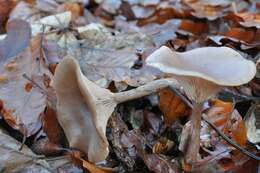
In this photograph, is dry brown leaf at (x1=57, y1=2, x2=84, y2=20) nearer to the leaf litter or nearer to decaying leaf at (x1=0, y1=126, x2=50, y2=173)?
the leaf litter

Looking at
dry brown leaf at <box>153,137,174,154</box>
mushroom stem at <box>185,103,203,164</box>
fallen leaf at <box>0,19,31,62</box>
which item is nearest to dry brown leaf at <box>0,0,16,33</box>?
fallen leaf at <box>0,19,31,62</box>

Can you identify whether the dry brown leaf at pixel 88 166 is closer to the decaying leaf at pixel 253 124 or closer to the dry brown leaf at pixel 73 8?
the decaying leaf at pixel 253 124

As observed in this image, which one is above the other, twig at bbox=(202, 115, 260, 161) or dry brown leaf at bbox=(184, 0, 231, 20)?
twig at bbox=(202, 115, 260, 161)

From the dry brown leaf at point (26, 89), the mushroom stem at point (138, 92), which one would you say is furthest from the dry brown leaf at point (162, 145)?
the dry brown leaf at point (26, 89)

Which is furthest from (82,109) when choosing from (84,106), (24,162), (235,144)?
(235,144)

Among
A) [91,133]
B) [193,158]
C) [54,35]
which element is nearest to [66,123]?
[91,133]

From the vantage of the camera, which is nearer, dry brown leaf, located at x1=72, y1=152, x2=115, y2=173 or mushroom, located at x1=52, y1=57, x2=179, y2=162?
mushroom, located at x1=52, y1=57, x2=179, y2=162

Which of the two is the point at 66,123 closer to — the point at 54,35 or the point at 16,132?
the point at 16,132
